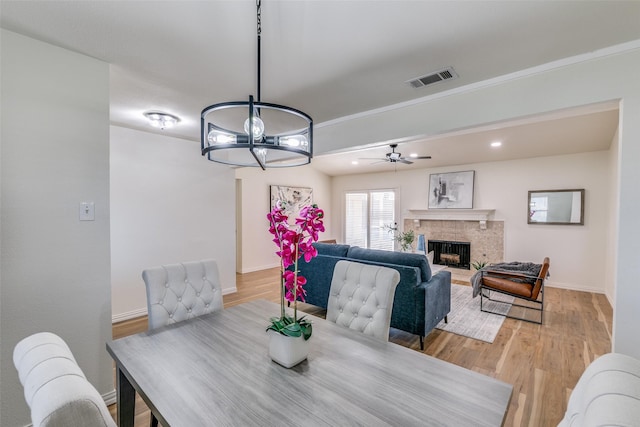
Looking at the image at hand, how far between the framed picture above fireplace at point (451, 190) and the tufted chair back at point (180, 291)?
219 inches

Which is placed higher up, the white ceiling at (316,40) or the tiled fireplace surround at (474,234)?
the white ceiling at (316,40)

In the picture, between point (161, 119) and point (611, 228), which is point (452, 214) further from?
point (161, 119)

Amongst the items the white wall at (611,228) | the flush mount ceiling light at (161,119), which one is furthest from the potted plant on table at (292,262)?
the white wall at (611,228)

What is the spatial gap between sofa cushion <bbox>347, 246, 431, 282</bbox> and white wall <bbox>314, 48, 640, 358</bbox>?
1.34 metres

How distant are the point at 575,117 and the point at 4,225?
230 inches

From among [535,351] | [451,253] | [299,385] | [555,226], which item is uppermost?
[555,226]

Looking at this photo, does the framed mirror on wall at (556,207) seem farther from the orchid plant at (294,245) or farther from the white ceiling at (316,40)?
the orchid plant at (294,245)

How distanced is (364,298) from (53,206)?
2090 millimetres

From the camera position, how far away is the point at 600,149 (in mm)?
4656

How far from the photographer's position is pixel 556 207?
16.6ft

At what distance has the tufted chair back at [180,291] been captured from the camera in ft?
5.82

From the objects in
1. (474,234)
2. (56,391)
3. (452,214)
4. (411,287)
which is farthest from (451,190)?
(56,391)

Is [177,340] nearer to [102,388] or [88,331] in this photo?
[88,331]

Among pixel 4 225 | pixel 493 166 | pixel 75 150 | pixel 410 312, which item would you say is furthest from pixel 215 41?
pixel 493 166
